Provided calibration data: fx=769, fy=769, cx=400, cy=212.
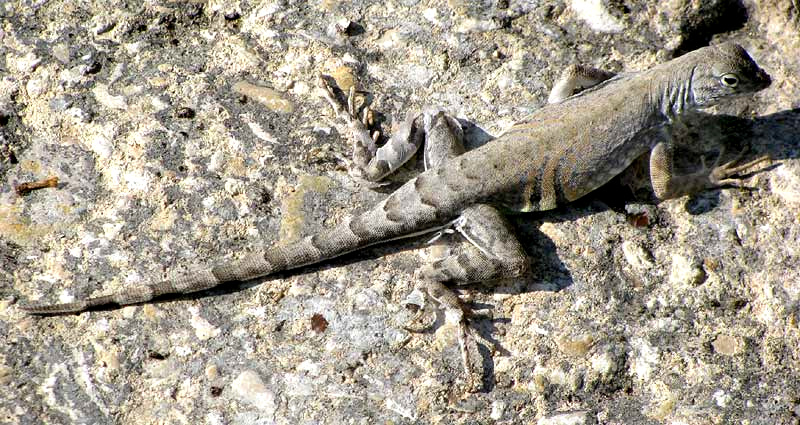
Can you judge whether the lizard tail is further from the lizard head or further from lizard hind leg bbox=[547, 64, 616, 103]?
the lizard head

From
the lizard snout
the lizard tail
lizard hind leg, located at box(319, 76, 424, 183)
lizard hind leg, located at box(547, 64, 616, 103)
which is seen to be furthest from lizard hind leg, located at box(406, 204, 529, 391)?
the lizard snout

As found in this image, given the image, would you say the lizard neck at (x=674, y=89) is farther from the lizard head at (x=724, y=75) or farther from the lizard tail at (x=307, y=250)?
the lizard tail at (x=307, y=250)

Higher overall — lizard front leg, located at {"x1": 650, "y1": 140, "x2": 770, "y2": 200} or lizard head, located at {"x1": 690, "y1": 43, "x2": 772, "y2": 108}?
lizard head, located at {"x1": 690, "y1": 43, "x2": 772, "y2": 108}

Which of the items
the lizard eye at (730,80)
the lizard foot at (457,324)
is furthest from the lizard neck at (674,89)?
the lizard foot at (457,324)

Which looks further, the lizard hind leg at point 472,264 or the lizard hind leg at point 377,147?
the lizard hind leg at point 377,147

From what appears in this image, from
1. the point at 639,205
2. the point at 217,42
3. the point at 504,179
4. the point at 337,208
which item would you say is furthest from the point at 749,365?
the point at 217,42

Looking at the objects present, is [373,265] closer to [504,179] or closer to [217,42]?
[504,179]

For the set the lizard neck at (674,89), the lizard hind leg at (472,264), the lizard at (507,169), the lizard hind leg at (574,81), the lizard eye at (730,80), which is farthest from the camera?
the lizard hind leg at (574,81)
